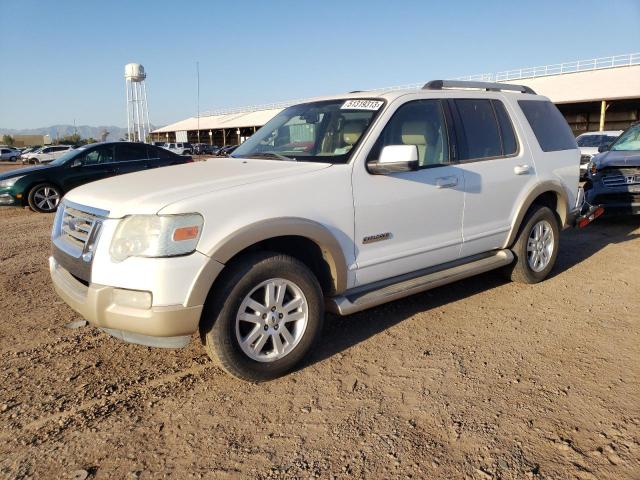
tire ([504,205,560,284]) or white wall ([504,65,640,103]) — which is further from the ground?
white wall ([504,65,640,103])

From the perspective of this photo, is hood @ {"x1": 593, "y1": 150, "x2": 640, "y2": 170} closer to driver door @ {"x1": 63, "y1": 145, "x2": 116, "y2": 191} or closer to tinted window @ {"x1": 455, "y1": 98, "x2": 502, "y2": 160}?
tinted window @ {"x1": 455, "y1": 98, "x2": 502, "y2": 160}

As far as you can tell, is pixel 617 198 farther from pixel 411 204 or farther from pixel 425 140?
pixel 411 204

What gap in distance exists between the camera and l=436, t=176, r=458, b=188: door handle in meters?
4.07

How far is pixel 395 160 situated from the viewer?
355cm

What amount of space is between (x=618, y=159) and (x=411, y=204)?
5731mm

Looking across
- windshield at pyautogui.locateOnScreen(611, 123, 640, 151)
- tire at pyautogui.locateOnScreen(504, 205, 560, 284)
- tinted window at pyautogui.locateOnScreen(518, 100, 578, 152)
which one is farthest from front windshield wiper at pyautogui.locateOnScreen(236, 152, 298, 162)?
windshield at pyautogui.locateOnScreen(611, 123, 640, 151)

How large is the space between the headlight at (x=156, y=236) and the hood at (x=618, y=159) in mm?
7210

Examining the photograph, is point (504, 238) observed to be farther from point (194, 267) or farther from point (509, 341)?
point (194, 267)

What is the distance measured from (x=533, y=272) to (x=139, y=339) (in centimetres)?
385

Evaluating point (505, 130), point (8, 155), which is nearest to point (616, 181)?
point (505, 130)

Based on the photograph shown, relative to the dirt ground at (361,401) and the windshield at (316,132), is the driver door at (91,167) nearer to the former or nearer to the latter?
the dirt ground at (361,401)

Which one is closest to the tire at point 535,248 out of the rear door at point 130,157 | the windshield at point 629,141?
the windshield at point 629,141

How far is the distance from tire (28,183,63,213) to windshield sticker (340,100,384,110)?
8.63 m

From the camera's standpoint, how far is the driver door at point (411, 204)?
364 centimetres
